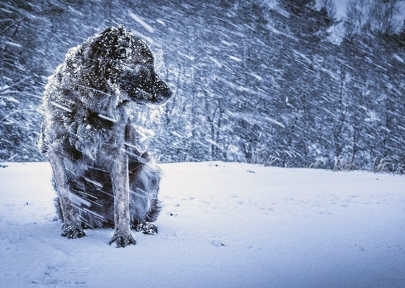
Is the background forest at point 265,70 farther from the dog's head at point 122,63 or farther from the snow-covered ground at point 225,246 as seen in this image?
the dog's head at point 122,63

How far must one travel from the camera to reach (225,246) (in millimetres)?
2039

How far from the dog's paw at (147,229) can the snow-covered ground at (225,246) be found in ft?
0.18

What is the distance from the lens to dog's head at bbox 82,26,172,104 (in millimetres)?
2219

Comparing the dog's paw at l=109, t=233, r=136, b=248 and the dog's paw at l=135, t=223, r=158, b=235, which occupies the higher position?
the dog's paw at l=109, t=233, r=136, b=248

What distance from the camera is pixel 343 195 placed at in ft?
13.2

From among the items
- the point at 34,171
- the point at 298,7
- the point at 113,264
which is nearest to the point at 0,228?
the point at 113,264

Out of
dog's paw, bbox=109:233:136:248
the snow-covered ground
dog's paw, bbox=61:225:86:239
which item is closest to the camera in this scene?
the snow-covered ground

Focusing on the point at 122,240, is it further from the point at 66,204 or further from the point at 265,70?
the point at 265,70

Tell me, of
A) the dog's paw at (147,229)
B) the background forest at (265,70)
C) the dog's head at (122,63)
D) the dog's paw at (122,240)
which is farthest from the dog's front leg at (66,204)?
the background forest at (265,70)

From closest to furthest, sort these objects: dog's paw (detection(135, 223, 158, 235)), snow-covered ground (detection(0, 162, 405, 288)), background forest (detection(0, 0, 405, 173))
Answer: snow-covered ground (detection(0, 162, 405, 288))
dog's paw (detection(135, 223, 158, 235))
background forest (detection(0, 0, 405, 173))

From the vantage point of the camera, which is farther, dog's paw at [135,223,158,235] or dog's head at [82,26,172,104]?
dog's paw at [135,223,158,235]

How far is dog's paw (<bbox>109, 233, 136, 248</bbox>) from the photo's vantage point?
2043 millimetres

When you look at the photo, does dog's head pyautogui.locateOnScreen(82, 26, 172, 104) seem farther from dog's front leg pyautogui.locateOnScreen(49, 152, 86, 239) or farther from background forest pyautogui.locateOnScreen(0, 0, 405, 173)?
background forest pyautogui.locateOnScreen(0, 0, 405, 173)

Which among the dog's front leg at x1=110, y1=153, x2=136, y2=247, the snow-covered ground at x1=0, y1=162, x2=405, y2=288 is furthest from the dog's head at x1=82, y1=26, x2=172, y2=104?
the snow-covered ground at x1=0, y1=162, x2=405, y2=288
